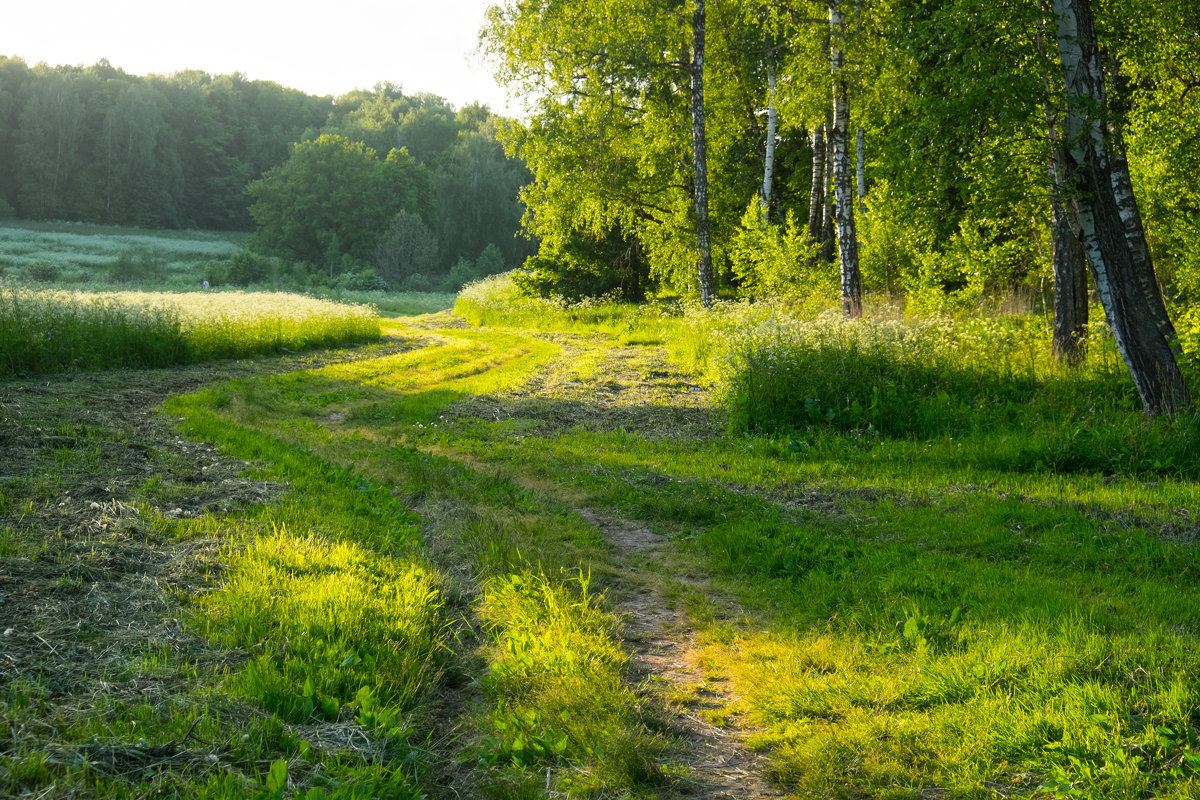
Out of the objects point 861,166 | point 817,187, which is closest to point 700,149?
point 817,187

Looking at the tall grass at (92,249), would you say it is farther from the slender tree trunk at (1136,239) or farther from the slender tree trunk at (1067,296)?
the slender tree trunk at (1136,239)

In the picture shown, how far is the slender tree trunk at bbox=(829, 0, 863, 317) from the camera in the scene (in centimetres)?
1548

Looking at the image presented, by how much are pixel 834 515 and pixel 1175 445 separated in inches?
169

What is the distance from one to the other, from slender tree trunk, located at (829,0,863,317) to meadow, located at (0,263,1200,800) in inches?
195

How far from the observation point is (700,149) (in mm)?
21391

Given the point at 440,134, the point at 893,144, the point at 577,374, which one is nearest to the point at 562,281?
the point at 577,374

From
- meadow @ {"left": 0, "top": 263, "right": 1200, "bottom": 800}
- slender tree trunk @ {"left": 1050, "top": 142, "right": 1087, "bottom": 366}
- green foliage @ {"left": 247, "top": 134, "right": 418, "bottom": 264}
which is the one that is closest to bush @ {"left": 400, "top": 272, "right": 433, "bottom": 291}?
green foliage @ {"left": 247, "top": 134, "right": 418, "bottom": 264}

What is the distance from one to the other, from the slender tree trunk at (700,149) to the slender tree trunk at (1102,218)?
12.6 meters

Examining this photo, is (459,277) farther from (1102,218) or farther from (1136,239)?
(1102,218)

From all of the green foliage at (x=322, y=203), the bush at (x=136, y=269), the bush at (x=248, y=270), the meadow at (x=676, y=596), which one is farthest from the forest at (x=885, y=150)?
the green foliage at (x=322, y=203)

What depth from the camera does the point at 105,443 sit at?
783 cm

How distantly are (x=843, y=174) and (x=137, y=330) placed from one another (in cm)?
1595

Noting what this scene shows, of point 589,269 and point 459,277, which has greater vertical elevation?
point 459,277

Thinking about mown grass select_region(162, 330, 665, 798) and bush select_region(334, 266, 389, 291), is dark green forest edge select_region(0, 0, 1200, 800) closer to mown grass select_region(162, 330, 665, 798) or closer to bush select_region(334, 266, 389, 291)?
mown grass select_region(162, 330, 665, 798)
